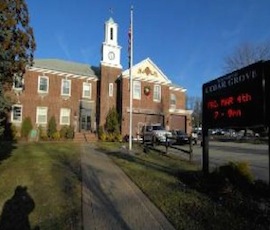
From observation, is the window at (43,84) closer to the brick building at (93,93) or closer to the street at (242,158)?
the brick building at (93,93)

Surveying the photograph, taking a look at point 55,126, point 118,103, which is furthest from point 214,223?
point 118,103

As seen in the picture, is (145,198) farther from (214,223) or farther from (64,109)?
(64,109)

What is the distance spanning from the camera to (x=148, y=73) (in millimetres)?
40219

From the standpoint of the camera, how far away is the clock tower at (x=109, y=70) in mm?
37656

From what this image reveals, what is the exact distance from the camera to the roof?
36688 mm

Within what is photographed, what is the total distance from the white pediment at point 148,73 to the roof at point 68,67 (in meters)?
4.54

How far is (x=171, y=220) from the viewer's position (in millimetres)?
7359

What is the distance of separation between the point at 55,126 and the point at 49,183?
2422 cm

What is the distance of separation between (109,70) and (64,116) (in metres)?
7.17

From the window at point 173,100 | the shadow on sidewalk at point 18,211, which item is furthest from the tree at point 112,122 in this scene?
the shadow on sidewalk at point 18,211

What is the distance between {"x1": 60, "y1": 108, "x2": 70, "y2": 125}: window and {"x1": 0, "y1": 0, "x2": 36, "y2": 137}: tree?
853 inches

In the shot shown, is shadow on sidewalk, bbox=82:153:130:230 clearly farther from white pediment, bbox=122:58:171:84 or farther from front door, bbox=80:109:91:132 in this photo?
white pediment, bbox=122:58:171:84

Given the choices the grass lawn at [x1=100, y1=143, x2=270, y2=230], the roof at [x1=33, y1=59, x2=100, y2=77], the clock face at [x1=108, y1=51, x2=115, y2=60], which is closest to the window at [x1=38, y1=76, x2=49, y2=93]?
the roof at [x1=33, y1=59, x2=100, y2=77]

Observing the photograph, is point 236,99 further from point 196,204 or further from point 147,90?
point 147,90
